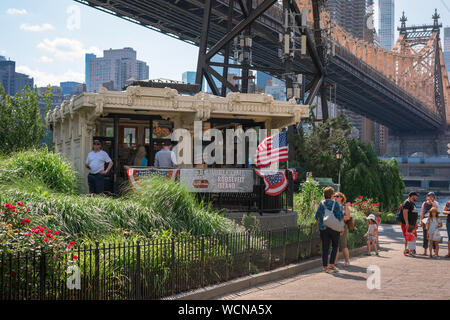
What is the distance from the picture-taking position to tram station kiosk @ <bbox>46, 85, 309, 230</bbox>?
50.1 feet

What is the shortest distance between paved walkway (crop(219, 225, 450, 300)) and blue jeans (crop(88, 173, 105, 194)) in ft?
19.9

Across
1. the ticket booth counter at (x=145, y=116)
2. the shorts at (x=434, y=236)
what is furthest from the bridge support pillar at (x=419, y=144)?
the shorts at (x=434, y=236)

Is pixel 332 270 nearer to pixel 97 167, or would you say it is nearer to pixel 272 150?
pixel 272 150

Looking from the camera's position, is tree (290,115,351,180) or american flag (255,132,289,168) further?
tree (290,115,351,180)

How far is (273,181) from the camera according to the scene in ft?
47.8

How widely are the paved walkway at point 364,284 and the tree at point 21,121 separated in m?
21.4

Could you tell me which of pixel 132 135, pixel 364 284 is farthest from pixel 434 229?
pixel 132 135

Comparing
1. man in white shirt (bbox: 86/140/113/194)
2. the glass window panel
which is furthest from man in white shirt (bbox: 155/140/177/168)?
the glass window panel

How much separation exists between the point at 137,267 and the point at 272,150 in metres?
8.93

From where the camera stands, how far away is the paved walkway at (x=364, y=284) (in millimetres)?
8852

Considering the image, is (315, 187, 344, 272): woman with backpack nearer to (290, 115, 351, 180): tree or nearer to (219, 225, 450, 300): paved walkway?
(219, 225, 450, 300): paved walkway

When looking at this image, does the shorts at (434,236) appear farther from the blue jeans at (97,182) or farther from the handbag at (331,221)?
the blue jeans at (97,182)

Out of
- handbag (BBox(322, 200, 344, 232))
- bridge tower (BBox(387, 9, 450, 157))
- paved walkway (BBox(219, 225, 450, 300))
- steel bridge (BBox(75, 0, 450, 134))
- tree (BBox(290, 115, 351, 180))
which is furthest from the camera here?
bridge tower (BBox(387, 9, 450, 157))
